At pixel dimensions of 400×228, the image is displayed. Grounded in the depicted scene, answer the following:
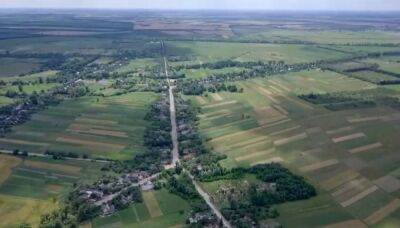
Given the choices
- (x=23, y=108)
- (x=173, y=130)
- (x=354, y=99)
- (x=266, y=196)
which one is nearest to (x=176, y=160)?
(x=173, y=130)

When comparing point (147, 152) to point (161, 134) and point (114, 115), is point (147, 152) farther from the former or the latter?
point (114, 115)

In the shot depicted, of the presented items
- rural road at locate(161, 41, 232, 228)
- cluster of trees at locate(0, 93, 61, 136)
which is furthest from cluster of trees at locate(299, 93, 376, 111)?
cluster of trees at locate(0, 93, 61, 136)

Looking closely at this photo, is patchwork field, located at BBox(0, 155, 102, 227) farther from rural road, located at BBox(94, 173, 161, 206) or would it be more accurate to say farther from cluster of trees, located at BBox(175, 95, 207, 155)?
cluster of trees, located at BBox(175, 95, 207, 155)

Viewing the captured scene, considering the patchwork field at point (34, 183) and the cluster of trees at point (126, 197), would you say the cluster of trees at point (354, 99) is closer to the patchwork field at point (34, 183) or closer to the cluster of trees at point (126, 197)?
the cluster of trees at point (126, 197)

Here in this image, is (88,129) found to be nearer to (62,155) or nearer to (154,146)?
(62,155)

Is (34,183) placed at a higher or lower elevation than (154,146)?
higher
